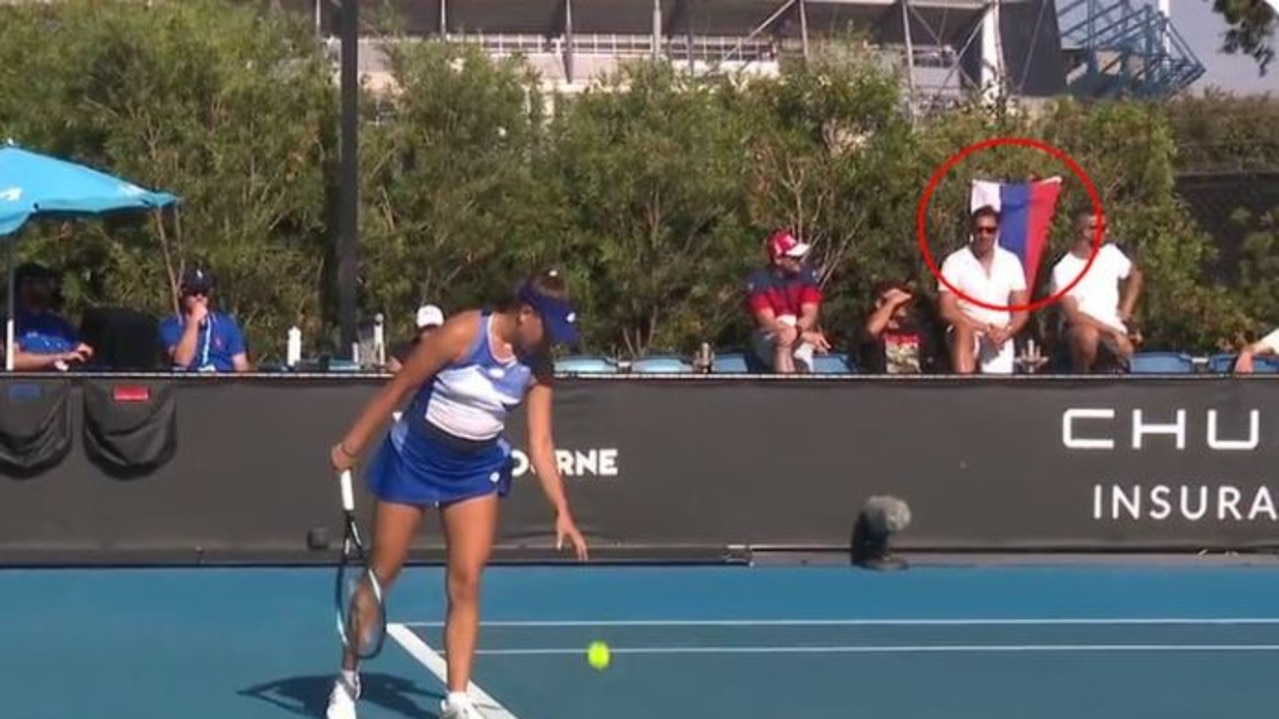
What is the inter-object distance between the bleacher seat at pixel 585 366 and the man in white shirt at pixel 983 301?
229cm

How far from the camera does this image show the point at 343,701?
8711 millimetres

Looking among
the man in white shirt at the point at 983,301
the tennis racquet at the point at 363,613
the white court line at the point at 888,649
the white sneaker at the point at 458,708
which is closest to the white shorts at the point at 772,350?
the man in white shirt at the point at 983,301

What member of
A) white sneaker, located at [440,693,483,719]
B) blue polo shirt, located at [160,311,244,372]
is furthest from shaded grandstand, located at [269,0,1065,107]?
white sneaker, located at [440,693,483,719]

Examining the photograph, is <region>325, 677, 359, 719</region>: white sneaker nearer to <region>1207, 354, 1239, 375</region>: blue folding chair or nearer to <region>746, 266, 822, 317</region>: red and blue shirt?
<region>746, 266, 822, 317</region>: red and blue shirt

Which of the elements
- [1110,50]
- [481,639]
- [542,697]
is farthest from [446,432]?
[1110,50]

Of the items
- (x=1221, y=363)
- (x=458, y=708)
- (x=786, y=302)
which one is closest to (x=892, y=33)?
(x=1221, y=363)

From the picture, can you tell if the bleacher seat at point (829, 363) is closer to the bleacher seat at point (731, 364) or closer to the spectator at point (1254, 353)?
the bleacher seat at point (731, 364)

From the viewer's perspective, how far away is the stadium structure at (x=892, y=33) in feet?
134

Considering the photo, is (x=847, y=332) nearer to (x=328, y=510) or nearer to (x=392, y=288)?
(x=392, y=288)

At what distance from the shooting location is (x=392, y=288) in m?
22.0

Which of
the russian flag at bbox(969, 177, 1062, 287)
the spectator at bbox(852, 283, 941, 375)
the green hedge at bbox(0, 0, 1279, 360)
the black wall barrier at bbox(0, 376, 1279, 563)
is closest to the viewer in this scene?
the black wall barrier at bbox(0, 376, 1279, 563)

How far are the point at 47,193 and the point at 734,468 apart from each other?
5163 millimetres

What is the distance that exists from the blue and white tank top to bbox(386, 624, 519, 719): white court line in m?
0.96

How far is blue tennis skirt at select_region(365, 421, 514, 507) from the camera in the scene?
8547mm
